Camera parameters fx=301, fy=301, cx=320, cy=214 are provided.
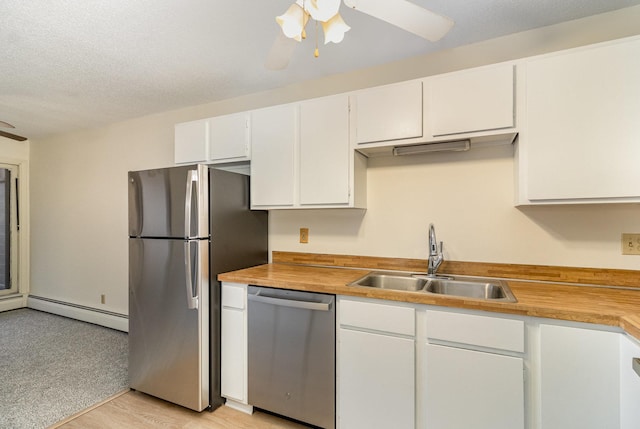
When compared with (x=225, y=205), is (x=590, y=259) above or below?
below

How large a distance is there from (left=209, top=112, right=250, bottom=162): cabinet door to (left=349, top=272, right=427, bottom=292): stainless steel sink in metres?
1.36

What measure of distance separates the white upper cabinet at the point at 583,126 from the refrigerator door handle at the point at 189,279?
2.11 metres

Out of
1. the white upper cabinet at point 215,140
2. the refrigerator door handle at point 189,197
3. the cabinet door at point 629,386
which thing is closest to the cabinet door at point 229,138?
the white upper cabinet at point 215,140

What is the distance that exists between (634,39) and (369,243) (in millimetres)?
1820

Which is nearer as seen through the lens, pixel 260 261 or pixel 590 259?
pixel 590 259

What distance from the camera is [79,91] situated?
9.38ft

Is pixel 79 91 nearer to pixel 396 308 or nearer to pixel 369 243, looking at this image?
pixel 369 243

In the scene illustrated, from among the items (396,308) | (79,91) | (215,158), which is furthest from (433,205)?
(79,91)

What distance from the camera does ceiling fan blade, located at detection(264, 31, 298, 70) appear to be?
4.57ft

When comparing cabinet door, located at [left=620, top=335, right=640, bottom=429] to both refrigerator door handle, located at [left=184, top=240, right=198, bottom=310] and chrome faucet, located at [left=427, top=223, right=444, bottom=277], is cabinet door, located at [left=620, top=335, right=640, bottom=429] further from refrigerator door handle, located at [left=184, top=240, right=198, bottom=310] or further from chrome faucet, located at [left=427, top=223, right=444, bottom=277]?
refrigerator door handle, located at [left=184, top=240, right=198, bottom=310]

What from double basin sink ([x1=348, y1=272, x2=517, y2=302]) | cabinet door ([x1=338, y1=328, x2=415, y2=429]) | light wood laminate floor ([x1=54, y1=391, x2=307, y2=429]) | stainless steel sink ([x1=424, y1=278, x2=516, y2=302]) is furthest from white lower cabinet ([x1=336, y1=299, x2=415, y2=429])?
light wood laminate floor ([x1=54, y1=391, x2=307, y2=429])

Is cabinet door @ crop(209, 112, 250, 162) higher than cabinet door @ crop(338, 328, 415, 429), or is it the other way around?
cabinet door @ crop(209, 112, 250, 162)

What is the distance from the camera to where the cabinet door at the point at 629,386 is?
1.17 meters

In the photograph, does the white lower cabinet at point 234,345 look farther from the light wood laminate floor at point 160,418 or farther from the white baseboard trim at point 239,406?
the light wood laminate floor at point 160,418
